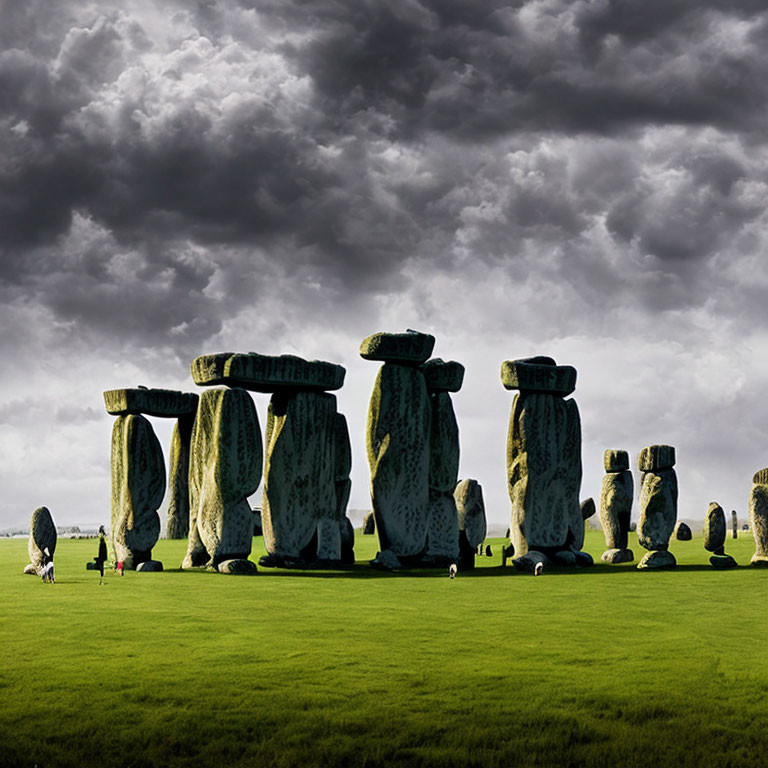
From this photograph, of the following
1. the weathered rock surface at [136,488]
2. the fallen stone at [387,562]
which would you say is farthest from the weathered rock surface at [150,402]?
the fallen stone at [387,562]

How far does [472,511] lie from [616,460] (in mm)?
4802

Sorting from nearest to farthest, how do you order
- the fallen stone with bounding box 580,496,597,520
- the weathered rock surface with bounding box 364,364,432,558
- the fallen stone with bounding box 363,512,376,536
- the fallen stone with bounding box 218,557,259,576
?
the fallen stone with bounding box 218,557,259,576 < the weathered rock surface with bounding box 364,364,432,558 < the fallen stone with bounding box 580,496,597,520 < the fallen stone with bounding box 363,512,376,536

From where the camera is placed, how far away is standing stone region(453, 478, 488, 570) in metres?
20.5

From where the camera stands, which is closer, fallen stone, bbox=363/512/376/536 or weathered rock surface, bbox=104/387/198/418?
weathered rock surface, bbox=104/387/198/418

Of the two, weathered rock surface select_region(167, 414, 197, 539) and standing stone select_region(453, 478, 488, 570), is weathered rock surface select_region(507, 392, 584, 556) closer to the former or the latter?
standing stone select_region(453, 478, 488, 570)

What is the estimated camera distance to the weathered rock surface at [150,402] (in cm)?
2064

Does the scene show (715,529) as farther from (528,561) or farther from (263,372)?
(263,372)

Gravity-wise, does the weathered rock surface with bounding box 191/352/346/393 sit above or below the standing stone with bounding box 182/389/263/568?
above

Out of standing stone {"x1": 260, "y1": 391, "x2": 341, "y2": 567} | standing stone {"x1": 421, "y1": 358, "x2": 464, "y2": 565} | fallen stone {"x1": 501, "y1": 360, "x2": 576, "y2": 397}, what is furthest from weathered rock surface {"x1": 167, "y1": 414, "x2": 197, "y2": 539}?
fallen stone {"x1": 501, "y1": 360, "x2": 576, "y2": 397}

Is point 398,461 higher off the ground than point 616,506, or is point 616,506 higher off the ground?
point 398,461

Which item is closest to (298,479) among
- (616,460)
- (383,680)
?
(616,460)

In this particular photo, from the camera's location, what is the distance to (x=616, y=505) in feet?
74.9

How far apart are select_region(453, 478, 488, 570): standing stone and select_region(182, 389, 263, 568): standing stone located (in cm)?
482

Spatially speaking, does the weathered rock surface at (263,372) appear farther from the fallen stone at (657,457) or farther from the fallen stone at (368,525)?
the fallen stone at (368,525)
